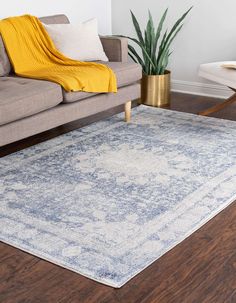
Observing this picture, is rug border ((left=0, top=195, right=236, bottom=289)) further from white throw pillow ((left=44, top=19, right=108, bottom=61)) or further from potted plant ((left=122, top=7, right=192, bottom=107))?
potted plant ((left=122, top=7, right=192, bottom=107))

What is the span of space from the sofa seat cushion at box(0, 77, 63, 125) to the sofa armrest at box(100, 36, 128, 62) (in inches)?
34.6

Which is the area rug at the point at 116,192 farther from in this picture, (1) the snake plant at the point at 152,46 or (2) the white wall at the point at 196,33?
(2) the white wall at the point at 196,33

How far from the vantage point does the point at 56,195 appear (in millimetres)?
3070

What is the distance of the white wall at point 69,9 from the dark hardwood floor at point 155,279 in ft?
8.62

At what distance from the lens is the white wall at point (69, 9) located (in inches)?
183

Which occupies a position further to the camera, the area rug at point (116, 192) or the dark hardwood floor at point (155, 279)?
the area rug at point (116, 192)

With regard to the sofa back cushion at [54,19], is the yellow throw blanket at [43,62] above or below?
below

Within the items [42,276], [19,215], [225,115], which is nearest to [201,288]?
[42,276]

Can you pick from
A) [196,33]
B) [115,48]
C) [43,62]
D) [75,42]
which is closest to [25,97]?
[43,62]

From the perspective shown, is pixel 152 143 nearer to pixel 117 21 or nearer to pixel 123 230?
pixel 123 230

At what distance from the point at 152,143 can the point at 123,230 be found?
4.30 ft

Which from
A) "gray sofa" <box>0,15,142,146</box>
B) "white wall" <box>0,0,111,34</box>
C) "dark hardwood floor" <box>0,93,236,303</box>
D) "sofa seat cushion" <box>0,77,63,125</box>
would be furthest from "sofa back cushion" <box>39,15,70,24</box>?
"dark hardwood floor" <box>0,93,236,303</box>

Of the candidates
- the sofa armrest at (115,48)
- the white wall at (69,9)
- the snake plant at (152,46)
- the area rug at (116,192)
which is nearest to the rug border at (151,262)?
the area rug at (116,192)

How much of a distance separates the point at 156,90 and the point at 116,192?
1.95m
